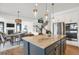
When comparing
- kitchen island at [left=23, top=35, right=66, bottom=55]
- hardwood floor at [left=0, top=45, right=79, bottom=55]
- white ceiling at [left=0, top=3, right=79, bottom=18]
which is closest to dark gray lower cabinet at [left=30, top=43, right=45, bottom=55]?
kitchen island at [left=23, top=35, right=66, bottom=55]

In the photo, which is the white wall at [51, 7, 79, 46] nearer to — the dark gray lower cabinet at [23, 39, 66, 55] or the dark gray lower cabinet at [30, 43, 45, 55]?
the dark gray lower cabinet at [23, 39, 66, 55]

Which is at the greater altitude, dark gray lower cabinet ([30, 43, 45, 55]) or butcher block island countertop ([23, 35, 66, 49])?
butcher block island countertop ([23, 35, 66, 49])

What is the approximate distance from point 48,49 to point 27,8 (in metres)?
0.83

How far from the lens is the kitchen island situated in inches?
68.9

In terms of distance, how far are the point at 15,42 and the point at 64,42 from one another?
926 mm

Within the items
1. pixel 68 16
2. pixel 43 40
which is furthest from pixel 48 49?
pixel 68 16

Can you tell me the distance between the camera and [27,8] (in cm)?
187

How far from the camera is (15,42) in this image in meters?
1.86

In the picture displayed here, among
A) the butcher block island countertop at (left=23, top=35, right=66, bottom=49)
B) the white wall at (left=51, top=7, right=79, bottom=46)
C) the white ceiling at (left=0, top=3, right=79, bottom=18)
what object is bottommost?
the butcher block island countertop at (left=23, top=35, right=66, bottom=49)

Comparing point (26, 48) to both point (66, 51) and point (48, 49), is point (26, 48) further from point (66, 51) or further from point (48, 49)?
A: point (66, 51)

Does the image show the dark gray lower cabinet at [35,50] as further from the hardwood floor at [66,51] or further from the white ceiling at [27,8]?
the white ceiling at [27,8]

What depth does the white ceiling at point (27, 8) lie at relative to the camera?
1819 millimetres

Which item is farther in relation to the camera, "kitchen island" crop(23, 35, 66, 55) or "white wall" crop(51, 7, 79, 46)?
"white wall" crop(51, 7, 79, 46)
